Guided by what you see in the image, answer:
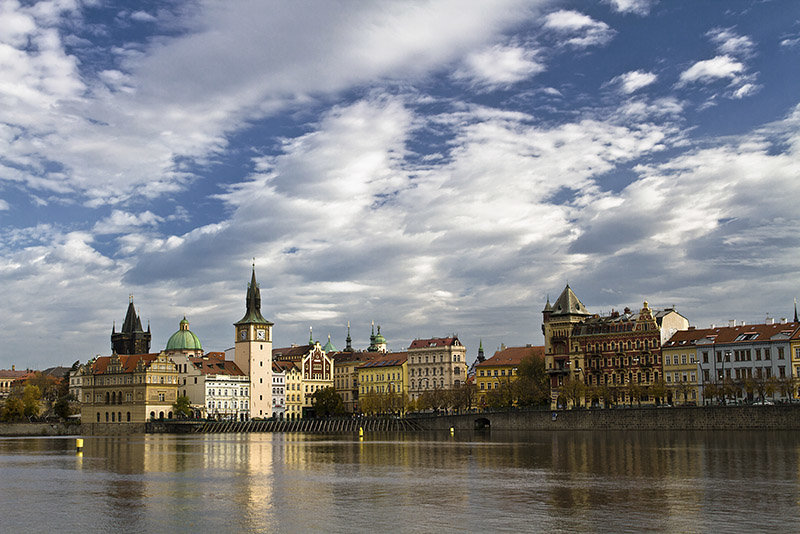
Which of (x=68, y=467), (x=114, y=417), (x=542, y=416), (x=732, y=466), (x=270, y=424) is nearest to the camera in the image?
(x=732, y=466)

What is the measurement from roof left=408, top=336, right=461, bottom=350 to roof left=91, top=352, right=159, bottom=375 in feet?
178

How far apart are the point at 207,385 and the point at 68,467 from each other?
5143 inches

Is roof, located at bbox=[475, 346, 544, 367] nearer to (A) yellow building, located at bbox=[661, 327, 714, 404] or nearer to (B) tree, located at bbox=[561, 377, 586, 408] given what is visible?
(B) tree, located at bbox=[561, 377, 586, 408]

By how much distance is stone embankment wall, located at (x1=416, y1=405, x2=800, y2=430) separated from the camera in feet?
344

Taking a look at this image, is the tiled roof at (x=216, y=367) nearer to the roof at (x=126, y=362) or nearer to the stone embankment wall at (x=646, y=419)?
the roof at (x=126, y=362)

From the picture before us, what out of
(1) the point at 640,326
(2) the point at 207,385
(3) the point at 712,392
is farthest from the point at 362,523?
(2) the point at 207,385

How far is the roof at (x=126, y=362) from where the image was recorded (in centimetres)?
18512

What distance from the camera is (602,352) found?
144 metres

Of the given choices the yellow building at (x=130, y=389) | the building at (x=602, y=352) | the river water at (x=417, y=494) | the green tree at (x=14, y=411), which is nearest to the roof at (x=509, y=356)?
the building at (x=602, y=352)

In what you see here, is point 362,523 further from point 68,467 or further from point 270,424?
point 270,424

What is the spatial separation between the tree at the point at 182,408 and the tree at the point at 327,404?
26787mm

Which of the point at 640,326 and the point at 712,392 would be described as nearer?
the point at 712,392

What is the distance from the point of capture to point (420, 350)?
195m

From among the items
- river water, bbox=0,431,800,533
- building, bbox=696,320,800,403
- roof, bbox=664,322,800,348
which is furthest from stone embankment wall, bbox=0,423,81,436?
river water, bbox=0,431,800,533
